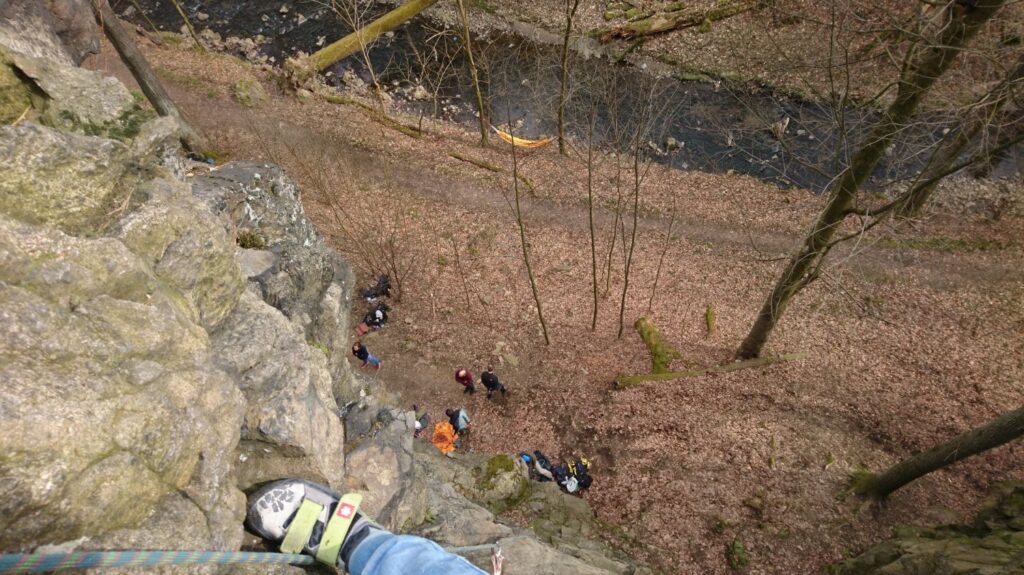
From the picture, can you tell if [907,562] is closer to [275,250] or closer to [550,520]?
[550,520]

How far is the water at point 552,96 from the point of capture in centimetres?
1930

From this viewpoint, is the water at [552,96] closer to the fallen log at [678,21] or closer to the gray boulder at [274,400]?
the fallen log at [678,21]

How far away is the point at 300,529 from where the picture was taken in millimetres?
4551

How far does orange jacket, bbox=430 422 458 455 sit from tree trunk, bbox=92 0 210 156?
348 inches

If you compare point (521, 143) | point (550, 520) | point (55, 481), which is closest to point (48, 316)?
point (55, 481)

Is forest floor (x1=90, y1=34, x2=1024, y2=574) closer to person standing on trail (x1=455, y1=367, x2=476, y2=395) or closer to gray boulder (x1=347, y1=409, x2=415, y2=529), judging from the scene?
→ person standing on trail (x1=455, y1=367, x2=476, y2=395)

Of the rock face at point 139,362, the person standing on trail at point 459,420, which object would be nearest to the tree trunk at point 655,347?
the person standing on trail at point 459,420

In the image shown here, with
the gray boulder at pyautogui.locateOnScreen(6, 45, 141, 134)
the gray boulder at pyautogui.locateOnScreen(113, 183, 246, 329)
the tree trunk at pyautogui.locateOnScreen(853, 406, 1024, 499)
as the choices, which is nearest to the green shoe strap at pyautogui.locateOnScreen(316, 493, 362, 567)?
the gray boulder at pyautogui.locateOnScreen(113, 183, 246, 329)

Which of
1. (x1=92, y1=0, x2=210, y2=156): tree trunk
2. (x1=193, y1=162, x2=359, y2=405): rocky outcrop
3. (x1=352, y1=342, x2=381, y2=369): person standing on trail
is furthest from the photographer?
(x1=92, y1=0, x2=210, y2=156): tree trunk

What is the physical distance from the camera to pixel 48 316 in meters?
3.41

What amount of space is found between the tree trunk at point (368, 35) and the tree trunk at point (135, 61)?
8.12 meters

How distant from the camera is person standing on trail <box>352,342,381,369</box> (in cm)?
1137

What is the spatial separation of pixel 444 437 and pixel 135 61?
1158 centimetres

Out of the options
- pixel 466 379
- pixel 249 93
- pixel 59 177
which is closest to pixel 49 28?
pixel 59 177
